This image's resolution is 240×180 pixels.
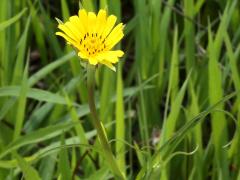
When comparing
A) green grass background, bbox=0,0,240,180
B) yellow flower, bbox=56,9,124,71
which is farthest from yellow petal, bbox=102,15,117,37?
green grass background, bbox=0,0,240,180

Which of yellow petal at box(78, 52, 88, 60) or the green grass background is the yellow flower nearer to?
yellow petal at box(78, 52, 88, 60)

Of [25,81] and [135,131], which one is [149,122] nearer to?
[135,131]

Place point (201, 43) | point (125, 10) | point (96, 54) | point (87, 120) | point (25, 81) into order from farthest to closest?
point (125, 10)
point (201, 43)
point (87, 120)
point (25, 81)
point (96, 54)

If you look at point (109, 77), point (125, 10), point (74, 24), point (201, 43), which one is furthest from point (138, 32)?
point (74, 24)

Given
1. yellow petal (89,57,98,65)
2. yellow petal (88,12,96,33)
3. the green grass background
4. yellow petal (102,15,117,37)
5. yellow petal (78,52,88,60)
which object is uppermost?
yellow petal (88,12,96,33)

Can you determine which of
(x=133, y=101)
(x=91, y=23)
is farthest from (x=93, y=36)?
(x=133, y=101)

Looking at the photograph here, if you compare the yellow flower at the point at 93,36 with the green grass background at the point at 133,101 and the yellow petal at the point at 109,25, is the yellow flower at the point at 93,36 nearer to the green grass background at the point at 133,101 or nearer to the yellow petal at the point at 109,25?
the yellow petal at the point at 109,25

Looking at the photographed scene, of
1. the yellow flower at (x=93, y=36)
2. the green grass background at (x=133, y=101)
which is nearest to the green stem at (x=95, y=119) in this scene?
the yellow flower at (x=93, y=36)

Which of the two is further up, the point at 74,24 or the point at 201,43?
the point at 74,24
